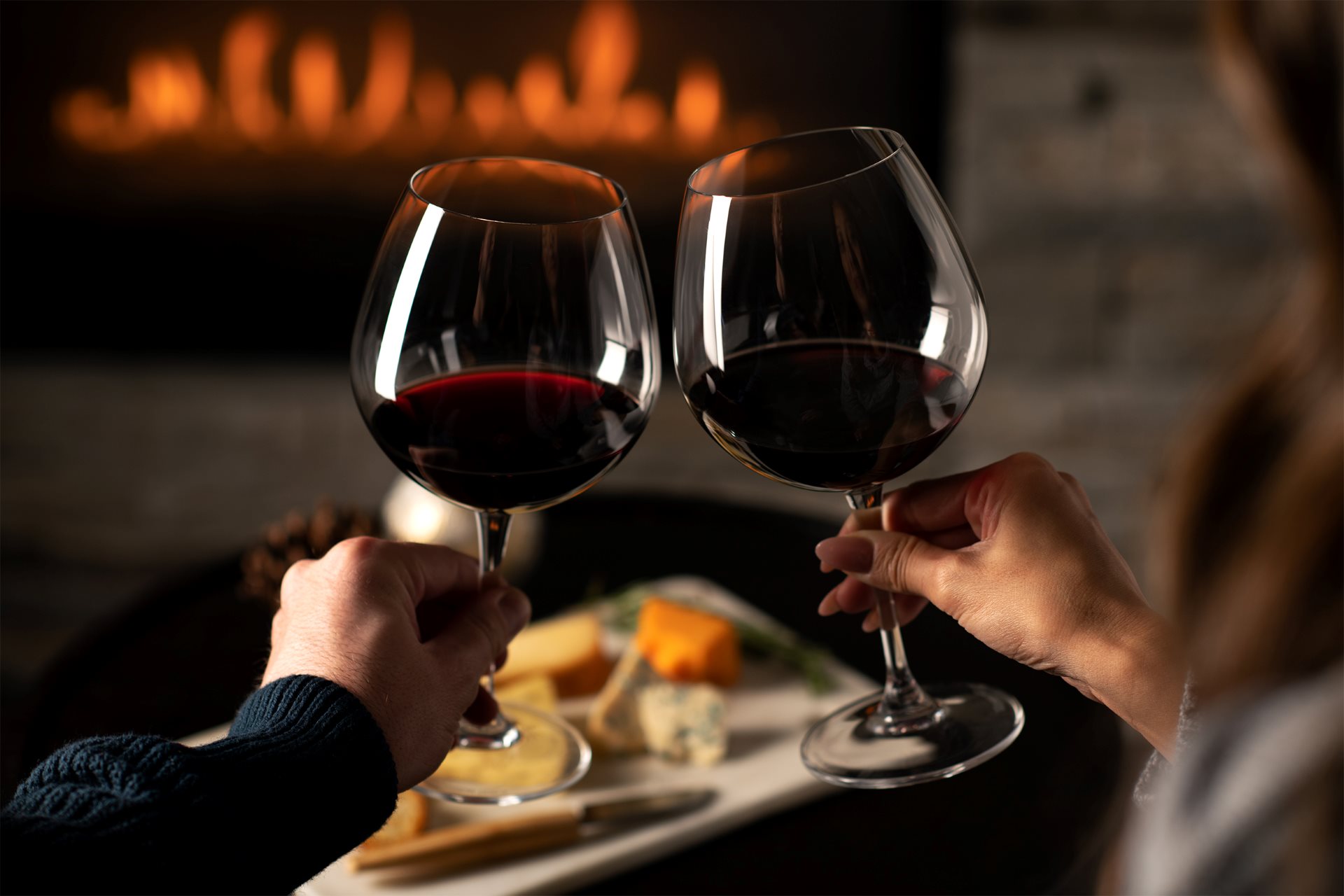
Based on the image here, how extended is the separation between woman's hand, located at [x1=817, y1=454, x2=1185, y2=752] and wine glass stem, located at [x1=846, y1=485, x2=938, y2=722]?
1.0 inches

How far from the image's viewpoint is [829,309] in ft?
2.40

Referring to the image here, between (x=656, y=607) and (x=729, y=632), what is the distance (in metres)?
0.07

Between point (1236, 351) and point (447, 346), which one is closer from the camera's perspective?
point (1236, 351)

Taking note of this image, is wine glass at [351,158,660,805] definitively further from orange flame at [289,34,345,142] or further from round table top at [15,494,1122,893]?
orange flame at [289,34,345,142]

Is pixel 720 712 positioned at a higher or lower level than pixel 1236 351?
lower

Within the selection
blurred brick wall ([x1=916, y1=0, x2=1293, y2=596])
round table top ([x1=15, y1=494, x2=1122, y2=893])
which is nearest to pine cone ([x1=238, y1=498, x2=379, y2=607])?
round table top ([x1=15, y1=494, x2=1122, y2=893])

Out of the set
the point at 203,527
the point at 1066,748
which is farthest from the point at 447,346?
the point at 203,527

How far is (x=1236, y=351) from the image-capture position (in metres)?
0.49

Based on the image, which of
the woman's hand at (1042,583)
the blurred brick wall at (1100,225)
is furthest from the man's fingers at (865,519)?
the blurred brick wall at (1100,225)

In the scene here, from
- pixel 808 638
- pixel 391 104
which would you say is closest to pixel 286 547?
pixel 808 638

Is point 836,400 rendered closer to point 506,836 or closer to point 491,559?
point 491,559

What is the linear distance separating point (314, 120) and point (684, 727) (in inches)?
70.0

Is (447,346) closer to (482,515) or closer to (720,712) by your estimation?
(482,515)

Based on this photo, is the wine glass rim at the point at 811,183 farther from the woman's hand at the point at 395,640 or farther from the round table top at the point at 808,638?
the round table top at the point at 808,638
